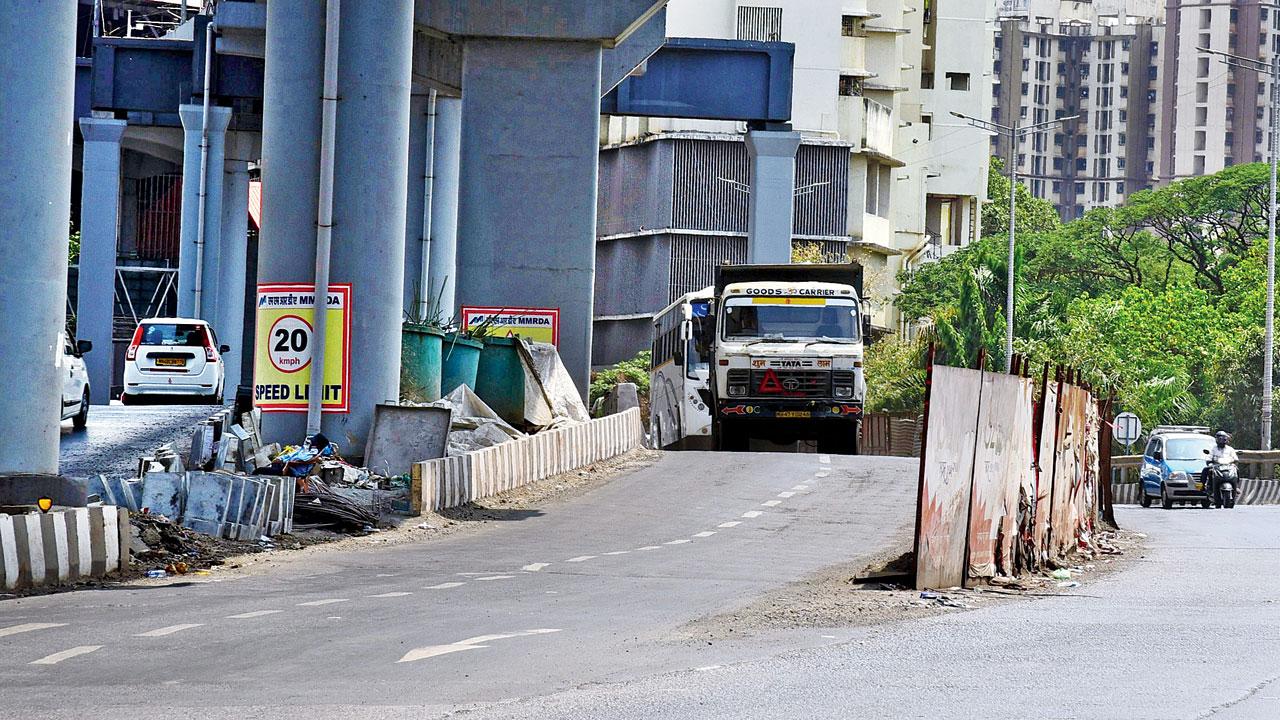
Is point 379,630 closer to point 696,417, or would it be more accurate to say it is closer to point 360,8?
point 360,8

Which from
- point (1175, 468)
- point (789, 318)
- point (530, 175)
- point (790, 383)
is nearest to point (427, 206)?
point (530, 175)

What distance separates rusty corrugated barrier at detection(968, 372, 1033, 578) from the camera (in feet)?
48.2

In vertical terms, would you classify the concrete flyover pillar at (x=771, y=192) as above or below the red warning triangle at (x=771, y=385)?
above

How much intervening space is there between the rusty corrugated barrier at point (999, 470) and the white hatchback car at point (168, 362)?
22.1 m

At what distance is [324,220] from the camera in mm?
23844

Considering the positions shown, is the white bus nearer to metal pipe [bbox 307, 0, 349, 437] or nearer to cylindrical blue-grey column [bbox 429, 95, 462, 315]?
cylindrical blue-grey column [bbox 429, 95, 462, 315]

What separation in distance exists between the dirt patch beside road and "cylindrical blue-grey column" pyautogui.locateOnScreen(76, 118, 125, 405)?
30.8 metres

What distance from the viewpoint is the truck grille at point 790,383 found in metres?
31.6

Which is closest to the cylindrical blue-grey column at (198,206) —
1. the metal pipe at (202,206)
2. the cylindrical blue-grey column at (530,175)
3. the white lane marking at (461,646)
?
the metal pipe at (202,206)

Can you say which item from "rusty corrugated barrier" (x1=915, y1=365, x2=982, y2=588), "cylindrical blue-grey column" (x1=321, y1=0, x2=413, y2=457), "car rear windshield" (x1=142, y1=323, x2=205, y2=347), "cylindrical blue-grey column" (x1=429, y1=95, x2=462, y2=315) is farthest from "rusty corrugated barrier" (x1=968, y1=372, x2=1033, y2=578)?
"cylindrical blue-grey column" (x1=429, y1=95, x2=462, y2=315)

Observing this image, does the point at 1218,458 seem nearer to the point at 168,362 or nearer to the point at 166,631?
the point at 168,362

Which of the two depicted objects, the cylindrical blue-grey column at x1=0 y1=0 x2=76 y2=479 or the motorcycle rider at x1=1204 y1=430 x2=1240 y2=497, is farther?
the motorcycle rider at x1=1204 y1=430 x2=1240 y2=497

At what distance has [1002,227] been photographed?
118 meters

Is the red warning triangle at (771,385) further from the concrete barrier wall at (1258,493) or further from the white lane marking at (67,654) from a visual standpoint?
the white lane marking at (67,654)
